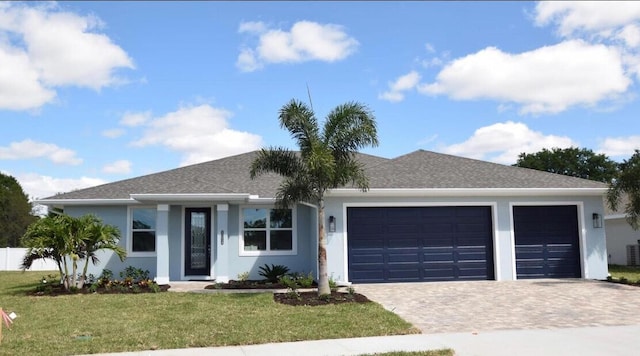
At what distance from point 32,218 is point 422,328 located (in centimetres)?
5220

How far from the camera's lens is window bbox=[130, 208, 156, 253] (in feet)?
57.0

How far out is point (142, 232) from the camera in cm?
1741

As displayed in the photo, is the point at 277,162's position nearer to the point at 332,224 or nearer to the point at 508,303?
the point at 332,224

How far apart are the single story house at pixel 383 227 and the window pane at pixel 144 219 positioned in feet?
0.11

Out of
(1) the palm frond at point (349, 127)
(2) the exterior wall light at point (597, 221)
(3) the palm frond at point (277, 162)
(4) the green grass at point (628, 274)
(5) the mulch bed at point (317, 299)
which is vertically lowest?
(4) the green grass at point (628, 274)

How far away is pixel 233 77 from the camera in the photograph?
17297 mm

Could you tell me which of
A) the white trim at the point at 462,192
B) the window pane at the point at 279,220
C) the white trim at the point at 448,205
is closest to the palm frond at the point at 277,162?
the white trim at the point at 462,192

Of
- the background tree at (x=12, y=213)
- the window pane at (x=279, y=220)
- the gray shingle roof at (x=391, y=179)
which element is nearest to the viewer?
the gray shingle roof at (x=391, y=179)

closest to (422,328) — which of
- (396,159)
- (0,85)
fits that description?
(396,159)

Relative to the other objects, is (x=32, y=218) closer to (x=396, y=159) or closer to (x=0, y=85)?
(x=0, y=85)

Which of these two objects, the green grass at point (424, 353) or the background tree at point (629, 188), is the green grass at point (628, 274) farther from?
the green grass at point (424, 353)

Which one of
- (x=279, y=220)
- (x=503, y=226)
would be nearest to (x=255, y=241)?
(x=279, y=220)

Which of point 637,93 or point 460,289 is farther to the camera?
point 637,93

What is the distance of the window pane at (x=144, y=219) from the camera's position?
1744 cm
